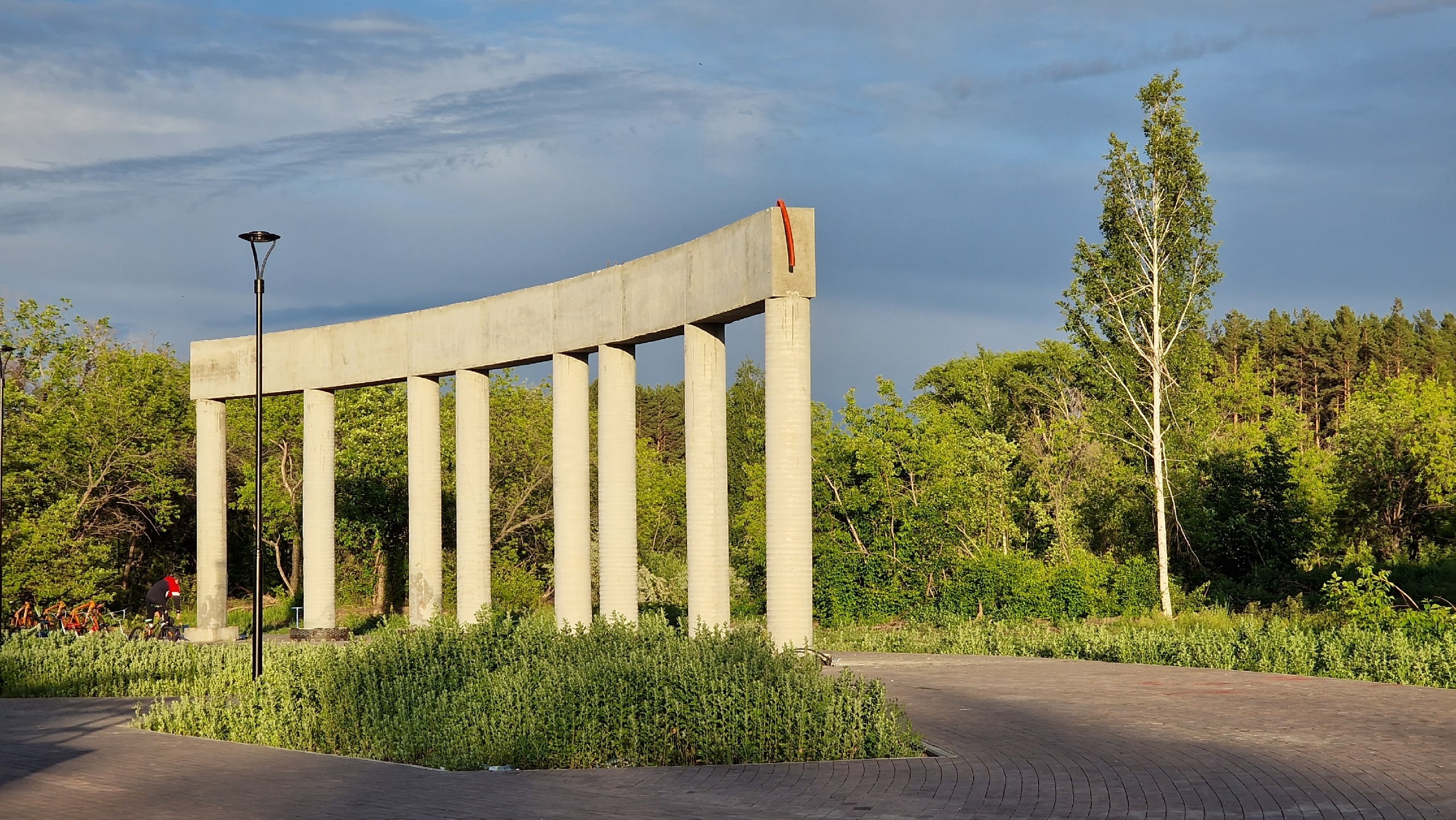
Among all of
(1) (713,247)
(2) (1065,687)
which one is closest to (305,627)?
(1) (713,247)

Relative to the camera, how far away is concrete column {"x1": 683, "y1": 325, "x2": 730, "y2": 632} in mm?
19797

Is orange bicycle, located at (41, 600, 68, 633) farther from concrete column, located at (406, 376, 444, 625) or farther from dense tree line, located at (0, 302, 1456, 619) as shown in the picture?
concrete column, located at (406, 376, 444, 625)

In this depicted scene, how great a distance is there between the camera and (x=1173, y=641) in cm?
2094

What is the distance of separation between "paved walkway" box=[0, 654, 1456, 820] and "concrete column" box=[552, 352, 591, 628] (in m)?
9.46

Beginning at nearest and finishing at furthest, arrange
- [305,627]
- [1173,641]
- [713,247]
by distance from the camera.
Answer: [713,247]
[1173,641]
[305,627]

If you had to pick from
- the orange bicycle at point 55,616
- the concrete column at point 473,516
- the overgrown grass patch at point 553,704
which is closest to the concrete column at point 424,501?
the concrete column at point 473,516

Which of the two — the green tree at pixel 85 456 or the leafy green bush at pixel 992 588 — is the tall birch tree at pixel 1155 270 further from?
the green tree at pixel 85 456

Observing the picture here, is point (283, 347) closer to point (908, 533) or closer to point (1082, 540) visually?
point (908, 533)

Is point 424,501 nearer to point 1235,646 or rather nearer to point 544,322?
point 544,322

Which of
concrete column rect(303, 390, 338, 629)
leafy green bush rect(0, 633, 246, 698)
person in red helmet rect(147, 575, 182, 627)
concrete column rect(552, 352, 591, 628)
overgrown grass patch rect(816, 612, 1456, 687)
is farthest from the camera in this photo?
person in red helmet rect(147, 575, 182, 627)

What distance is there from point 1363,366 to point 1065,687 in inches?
2515

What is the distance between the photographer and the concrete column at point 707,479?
65.0 ft

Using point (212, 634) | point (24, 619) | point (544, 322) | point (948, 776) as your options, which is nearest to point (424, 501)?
point (544, 322)

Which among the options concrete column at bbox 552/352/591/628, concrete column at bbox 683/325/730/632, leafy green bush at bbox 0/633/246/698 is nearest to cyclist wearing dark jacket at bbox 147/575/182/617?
leafy green bush at bbox 0/633/246/698
